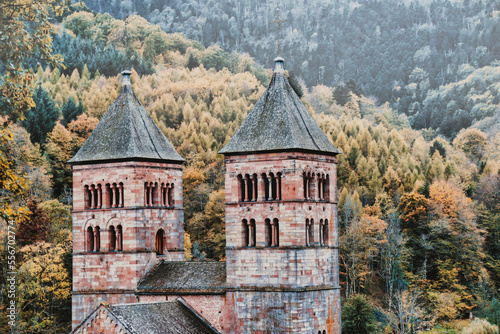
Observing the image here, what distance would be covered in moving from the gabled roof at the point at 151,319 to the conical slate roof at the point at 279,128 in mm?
8601

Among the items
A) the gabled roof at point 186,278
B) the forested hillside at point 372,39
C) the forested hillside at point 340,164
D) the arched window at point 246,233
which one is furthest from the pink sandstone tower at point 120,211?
the forested hillside at point 372,39

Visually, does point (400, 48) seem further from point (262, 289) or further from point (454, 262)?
point (262, 289)

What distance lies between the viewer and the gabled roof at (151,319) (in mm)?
32469

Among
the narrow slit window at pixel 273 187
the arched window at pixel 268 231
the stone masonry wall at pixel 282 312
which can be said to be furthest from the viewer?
the narrow slit window at pixel 273 187

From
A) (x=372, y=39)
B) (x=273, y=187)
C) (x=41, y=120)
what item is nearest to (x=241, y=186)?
(x=273, y=187)

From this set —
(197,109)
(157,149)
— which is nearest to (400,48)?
(197,109)

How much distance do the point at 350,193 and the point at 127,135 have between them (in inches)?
1912

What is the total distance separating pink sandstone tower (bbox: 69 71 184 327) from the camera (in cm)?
4028

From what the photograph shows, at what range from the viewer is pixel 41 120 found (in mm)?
79250

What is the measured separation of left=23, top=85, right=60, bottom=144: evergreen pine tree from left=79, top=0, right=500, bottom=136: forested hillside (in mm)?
48454

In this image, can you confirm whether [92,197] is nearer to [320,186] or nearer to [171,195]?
[171,195]

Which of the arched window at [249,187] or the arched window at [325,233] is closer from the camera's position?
the arched window at [249,187]

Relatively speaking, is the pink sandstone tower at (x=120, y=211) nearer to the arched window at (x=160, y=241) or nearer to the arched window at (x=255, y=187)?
Result: the arched window at (x=160, y=241)

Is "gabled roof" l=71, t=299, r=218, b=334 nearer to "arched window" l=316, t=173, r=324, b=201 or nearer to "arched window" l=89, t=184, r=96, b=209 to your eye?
"arched window" l=89, t=184, r=96, b=209
